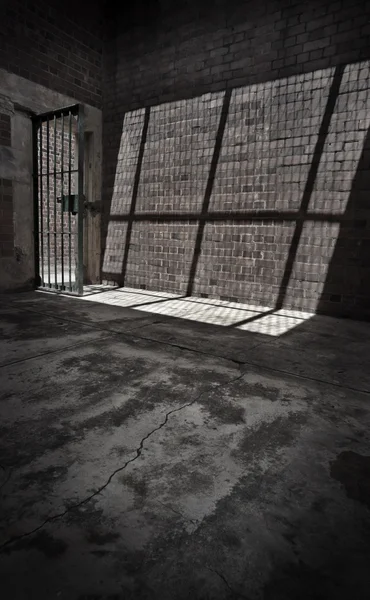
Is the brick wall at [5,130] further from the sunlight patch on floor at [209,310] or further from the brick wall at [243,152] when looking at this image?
the sunlight patch on floor at [209,310]

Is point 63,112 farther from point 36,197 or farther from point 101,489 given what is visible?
point 101,489

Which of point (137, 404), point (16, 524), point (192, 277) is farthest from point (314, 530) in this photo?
point (192, 277)

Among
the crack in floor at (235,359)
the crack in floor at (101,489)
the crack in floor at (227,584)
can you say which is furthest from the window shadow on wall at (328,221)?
the crack in floor at (227,584)

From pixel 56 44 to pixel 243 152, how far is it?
331 centimetres

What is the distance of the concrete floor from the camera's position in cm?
91

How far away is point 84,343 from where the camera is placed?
2891 mm

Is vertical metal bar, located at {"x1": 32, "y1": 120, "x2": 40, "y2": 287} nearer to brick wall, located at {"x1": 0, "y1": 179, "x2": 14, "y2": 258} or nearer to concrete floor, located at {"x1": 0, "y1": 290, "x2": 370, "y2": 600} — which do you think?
brick wall, located at {"x1": 0, "y1": 179, "x2": 14, "y2": 258}

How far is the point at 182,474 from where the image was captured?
Result: 1322mm

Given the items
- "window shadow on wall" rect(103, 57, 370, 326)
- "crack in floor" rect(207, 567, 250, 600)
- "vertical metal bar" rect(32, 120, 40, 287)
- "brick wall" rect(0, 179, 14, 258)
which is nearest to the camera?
"crack in floor" rect(207, 567, 250, 600)

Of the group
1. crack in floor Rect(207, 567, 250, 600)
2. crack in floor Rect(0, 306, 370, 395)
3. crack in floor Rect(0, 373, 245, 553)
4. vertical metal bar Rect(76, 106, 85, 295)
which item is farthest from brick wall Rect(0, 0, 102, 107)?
crack in floor Rect(207, 567, 250, 600)

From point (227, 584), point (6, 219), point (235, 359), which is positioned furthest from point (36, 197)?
point (227, 584)

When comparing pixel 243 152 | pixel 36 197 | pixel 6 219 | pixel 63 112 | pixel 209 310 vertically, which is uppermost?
pixel 63 112

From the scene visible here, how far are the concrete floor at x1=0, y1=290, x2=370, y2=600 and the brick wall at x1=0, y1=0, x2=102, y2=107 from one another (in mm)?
4398

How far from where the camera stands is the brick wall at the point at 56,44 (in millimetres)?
4875
